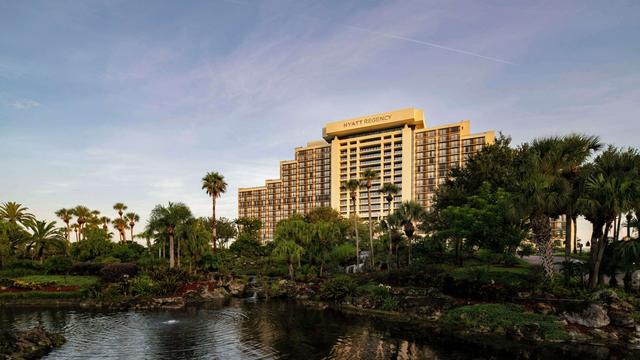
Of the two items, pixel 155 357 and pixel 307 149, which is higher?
pixel 307 149

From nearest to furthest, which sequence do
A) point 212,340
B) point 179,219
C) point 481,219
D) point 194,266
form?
point 212,340, point 481,219, point 179,219, point 194,266

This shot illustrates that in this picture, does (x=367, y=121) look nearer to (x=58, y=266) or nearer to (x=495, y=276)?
(x=58, y=266)

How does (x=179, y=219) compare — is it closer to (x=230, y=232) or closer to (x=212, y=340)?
(x=212, y=340)

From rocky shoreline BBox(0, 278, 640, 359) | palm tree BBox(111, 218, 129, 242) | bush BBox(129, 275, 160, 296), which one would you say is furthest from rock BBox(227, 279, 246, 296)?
palm tree BBox(111, 218, 129, 242)

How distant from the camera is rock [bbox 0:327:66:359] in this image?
858 inches

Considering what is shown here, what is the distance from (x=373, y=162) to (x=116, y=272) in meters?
108

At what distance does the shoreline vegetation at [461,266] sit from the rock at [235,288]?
14 cm

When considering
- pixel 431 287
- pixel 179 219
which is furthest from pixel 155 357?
pixel 179 219

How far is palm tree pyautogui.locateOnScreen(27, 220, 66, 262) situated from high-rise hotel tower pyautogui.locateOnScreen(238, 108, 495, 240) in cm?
9325

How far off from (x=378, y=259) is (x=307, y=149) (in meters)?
105

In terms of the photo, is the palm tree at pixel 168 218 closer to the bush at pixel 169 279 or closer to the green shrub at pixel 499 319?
the bush at pixel 169 279

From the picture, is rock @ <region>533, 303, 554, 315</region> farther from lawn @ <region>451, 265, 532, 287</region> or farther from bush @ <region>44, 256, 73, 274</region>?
bush @ <region>44, 256, 73, 274</region>

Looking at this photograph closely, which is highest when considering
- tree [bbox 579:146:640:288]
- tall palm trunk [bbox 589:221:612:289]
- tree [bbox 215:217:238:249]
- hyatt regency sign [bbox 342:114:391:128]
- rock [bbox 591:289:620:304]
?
hyatt regency sign [bbox 342:114:391:128]

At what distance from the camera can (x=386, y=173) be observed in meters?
140
